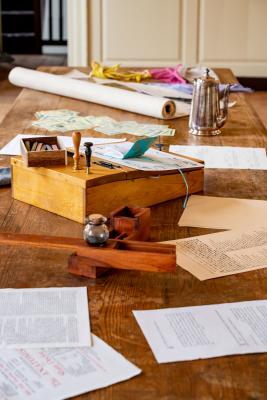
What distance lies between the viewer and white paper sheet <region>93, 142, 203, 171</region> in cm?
166

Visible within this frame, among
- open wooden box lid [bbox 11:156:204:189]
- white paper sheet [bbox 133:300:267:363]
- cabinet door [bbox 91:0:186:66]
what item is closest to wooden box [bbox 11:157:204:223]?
open wooden box lid [bbox 11:156:204:189]

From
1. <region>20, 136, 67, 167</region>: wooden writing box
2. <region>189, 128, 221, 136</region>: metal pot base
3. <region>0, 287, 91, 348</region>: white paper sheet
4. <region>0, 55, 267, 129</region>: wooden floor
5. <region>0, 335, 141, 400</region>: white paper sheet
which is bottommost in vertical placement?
<region>0, 55, 267, 129</region>: wooden floor

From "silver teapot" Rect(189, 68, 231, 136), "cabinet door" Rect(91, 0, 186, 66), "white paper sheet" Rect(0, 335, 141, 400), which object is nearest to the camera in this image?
"white paper sheet" Rect(0, 335, 141, 400)

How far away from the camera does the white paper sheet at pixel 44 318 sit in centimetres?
105

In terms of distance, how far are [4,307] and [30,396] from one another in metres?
0.26

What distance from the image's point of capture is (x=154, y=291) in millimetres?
1221

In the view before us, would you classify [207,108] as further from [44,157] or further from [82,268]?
[82,268]

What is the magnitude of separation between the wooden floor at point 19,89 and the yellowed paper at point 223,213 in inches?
125

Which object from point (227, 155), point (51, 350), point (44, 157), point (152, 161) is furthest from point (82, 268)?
point (227, 155)

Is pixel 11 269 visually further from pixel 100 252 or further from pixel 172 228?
pixel 172 228

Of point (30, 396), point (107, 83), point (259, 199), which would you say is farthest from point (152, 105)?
point (30, 396)

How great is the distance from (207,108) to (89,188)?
88 centimetres

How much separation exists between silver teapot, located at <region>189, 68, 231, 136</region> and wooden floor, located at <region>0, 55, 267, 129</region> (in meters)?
2.53

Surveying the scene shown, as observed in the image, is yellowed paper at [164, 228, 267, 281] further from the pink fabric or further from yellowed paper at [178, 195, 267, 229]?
the pink fabric
